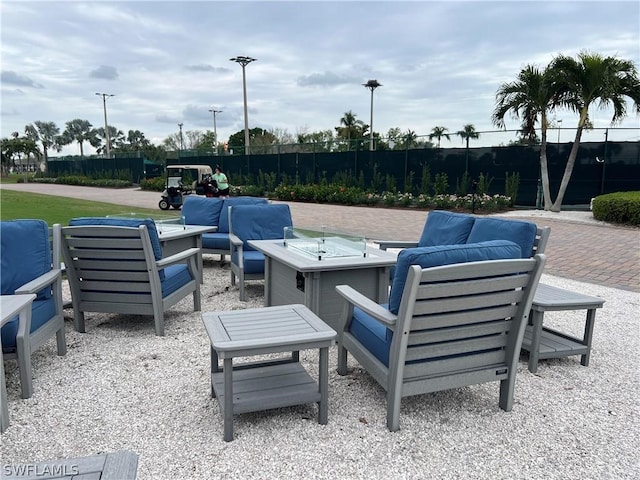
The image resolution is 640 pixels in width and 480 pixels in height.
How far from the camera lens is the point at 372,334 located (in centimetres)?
268

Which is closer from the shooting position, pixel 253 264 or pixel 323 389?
pixel 323 389

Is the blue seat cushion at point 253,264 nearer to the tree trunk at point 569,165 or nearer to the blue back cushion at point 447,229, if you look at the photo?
the blue back cushion at point 447,229

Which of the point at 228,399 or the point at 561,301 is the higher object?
the point at 561,301

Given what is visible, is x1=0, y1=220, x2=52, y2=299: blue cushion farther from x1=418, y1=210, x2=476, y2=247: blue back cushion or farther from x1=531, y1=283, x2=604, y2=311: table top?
x1=531, y1=283, x2=604, y2=311: table top

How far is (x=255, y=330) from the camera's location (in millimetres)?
2469

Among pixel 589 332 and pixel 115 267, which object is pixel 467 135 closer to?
pixel 589 332

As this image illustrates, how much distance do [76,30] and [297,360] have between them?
411 centimetres

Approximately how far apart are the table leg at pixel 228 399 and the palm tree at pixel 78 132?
80.5m

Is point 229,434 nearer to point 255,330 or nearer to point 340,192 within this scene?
point 255,330

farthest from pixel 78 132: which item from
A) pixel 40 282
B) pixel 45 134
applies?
pixel 40 282

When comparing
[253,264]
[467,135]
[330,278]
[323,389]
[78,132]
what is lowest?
[323,389]

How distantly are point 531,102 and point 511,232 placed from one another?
1163cm

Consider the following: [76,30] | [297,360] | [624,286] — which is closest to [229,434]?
[297,360]

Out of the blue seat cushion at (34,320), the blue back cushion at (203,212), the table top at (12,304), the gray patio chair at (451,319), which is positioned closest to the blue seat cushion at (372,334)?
the gray patio chair at (451,319)
